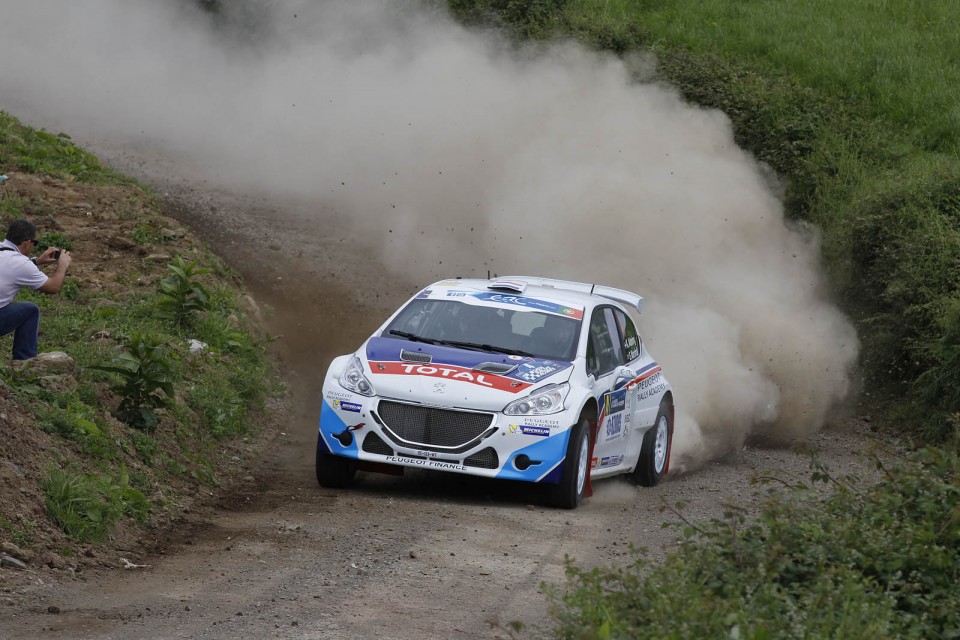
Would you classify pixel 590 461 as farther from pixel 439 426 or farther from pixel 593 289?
pixel 593 289

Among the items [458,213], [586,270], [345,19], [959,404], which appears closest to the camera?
[959,404]

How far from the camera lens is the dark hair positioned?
9.85m

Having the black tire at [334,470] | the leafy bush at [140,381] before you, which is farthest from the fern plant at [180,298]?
the black tire at [334,470]

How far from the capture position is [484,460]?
977 centimetres

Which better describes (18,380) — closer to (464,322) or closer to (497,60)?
(464,322)

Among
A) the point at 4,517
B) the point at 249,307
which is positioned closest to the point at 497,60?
the point at 249,307

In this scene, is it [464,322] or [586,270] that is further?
[586,270]

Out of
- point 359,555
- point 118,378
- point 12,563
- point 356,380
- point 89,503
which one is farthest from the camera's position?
point 118,378

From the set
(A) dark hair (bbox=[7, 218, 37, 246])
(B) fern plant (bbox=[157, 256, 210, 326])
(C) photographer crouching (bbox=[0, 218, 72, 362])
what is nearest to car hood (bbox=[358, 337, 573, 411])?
(C) photographer crouching (bbox=[0, 218, 72, 362])

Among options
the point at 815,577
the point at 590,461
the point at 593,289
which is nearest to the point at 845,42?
the point at 593,289

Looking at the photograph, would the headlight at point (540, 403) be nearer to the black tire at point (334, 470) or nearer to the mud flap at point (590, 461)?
the mud flap at point (590, 461)

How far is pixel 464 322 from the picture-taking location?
1106 centimetres

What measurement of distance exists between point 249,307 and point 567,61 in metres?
9.91

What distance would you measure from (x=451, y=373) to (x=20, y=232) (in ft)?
11.6
